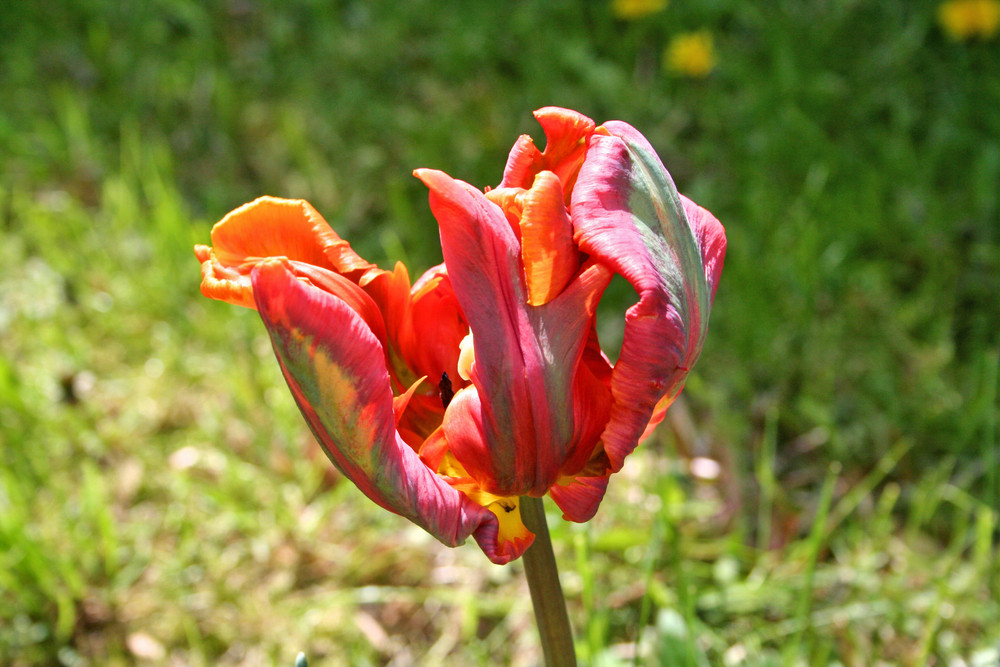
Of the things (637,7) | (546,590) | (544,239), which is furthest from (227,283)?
(637,7)

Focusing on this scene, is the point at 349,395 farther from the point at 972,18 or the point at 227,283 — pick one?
the point at 972,18

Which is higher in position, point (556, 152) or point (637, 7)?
point (556, 152)

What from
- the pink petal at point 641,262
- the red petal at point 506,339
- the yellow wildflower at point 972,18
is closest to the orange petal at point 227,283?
the red petal at point 506,339

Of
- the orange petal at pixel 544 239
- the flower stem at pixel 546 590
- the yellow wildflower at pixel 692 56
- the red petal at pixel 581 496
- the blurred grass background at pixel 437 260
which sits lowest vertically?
the blurred grass background at pixel 437 260

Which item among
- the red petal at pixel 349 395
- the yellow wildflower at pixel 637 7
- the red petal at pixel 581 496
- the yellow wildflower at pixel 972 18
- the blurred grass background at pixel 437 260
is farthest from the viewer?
the yellow wildflower at pixel 637 7

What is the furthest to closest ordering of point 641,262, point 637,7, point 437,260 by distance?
1. point 637,7
2. point 437,260
3. point 641,262

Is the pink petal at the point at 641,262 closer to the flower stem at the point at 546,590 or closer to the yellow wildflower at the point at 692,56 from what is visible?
the flower stem at the point at 546,590

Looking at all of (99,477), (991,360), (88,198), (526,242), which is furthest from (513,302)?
(88,198)
